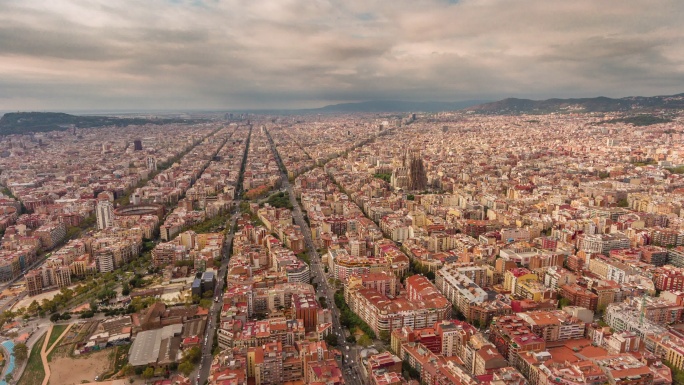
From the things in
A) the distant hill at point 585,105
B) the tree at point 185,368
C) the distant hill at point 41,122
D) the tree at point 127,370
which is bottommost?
the tree at point 127,370

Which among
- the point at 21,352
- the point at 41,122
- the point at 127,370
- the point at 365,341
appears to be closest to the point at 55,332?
the point at 21,352

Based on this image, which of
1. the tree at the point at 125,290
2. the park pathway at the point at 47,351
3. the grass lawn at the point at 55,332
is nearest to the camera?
the park pathway at the point at 47,351

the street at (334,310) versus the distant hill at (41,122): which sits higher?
the distant hill at (41,122)

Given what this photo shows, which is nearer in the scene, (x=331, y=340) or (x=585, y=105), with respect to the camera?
(x=331, y=340)

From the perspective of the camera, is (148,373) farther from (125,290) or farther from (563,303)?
(563,303)

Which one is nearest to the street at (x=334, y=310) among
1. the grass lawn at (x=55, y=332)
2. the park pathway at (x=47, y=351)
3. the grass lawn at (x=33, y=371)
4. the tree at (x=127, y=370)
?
the tree at (x=127, y=370)

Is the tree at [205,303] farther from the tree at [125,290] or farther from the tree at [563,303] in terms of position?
the tree at [563,303]
